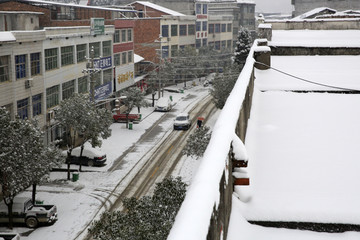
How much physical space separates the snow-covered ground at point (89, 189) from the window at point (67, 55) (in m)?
8.47

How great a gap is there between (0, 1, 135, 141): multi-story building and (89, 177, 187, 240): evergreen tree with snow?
1792 centimetres

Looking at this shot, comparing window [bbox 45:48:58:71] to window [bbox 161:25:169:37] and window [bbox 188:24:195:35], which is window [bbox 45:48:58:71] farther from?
window [bbox 188:24:195:35]

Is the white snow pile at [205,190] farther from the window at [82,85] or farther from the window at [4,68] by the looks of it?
the window at [82,85]

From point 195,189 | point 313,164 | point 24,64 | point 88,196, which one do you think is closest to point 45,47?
point 24,64

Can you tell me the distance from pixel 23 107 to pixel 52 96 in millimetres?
6465

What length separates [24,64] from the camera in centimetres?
3769

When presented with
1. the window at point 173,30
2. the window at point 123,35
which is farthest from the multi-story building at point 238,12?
the window at point 123,35

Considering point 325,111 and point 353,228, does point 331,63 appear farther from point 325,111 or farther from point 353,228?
point 353,228

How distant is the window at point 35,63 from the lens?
39188mm

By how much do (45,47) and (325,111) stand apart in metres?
34.7

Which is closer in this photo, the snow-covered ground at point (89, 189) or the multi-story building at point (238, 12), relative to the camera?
the snow-covered ground at point (89, 189)

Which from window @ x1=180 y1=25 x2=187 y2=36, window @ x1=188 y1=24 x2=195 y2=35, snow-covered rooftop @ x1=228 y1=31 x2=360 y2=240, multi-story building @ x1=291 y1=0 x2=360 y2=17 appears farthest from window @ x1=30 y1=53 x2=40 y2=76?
window @ x1=188 y1=24 x2=195 y2=35

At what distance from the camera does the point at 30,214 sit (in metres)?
28.1

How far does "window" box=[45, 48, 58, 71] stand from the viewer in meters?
42.5
